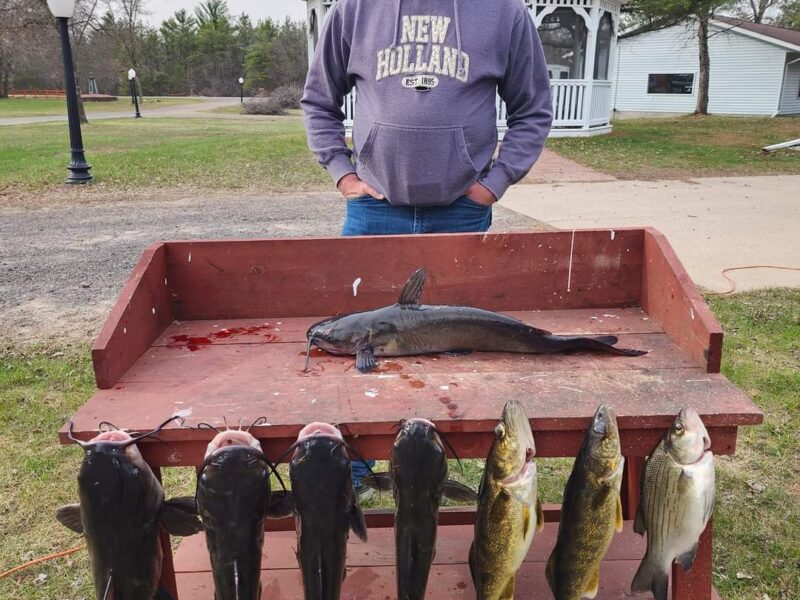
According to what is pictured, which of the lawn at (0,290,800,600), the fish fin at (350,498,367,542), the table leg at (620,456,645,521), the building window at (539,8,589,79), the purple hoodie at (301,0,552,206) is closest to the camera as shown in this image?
the fish fin at (350,498,367,542)

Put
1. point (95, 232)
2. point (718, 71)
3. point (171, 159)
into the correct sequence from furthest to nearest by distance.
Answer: point (718, 71) < point (171, 159) < point (95, 232)

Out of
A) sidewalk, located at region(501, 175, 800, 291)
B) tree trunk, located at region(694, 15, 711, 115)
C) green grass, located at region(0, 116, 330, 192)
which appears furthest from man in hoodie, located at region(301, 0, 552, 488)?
tree trunk, located at region(694, 15, 711, 115)

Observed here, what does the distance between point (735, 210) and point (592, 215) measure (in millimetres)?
2222

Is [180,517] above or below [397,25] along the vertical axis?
below

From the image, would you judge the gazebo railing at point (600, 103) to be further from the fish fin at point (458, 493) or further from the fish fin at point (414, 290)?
the fish fin at point (458, 493)

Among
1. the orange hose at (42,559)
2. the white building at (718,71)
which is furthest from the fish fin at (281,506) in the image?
the white building at (718,71)

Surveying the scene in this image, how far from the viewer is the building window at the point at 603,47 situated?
21344mm

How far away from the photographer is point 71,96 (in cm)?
1345

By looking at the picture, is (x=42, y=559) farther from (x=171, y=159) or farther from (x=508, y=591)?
(x=171, y=159)

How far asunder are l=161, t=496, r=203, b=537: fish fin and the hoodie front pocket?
4.93 ft

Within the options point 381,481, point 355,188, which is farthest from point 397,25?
point 381,481

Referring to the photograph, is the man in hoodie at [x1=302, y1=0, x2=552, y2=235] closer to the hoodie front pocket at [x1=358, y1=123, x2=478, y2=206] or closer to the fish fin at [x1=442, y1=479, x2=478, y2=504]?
the hoodie front pocket at [x1=358, y1=123, x2=478, y2=206]

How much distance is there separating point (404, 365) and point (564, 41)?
68.4 feet

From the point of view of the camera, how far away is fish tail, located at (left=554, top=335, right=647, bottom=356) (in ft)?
7.65
